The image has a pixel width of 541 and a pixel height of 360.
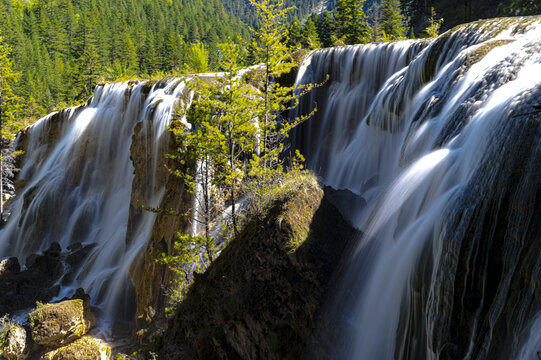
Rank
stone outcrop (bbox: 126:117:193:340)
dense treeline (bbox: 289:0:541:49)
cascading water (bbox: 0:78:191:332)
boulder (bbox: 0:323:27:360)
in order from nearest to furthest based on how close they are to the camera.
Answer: boulder (bbox: 0:323:27:360), stone outcrop (bbox: 126:117:193:340), cascading water (bbox: 0:78:191:332), dense treeline (bbox: 289:0:541:49)

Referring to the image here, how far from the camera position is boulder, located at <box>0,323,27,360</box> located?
11.7 metres

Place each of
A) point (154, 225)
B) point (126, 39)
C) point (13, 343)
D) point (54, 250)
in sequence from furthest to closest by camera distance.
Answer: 1. point (126, 39)
2. point (54, 250)
3. point (154, 225)
4. point (13, 343)

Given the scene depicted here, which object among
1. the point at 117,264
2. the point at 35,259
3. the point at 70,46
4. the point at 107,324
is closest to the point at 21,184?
the point at 35,259

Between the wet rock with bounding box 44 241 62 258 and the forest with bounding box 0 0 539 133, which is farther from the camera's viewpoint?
the forest with bounding box 0 0 539 133

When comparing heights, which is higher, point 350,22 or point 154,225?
point 350,22

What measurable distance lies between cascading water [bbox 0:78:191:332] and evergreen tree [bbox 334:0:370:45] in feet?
67.0

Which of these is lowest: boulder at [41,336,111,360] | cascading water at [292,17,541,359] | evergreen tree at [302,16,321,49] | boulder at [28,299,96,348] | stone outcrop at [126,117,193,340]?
boulder at [41,336,111,360]

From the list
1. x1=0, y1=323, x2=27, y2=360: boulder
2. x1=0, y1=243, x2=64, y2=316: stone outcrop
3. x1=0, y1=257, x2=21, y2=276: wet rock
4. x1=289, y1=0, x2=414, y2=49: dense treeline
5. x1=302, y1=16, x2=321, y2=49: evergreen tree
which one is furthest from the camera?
x1=302, y1=16, x2=321, y2=49: evergreen tree

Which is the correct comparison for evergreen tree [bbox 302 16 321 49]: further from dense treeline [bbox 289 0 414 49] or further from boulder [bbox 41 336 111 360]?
boulder [bbox 41 336 111 360]

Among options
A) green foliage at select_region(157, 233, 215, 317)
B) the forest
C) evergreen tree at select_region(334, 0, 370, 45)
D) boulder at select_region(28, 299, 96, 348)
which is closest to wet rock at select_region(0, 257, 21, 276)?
boulder at select_region(28, 299, 96, 348)

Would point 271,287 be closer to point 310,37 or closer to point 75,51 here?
point 310,37

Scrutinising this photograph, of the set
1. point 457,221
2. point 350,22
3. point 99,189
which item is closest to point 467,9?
point 350,22

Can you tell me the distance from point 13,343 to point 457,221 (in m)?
13.9

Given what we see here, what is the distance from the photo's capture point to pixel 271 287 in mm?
6004
